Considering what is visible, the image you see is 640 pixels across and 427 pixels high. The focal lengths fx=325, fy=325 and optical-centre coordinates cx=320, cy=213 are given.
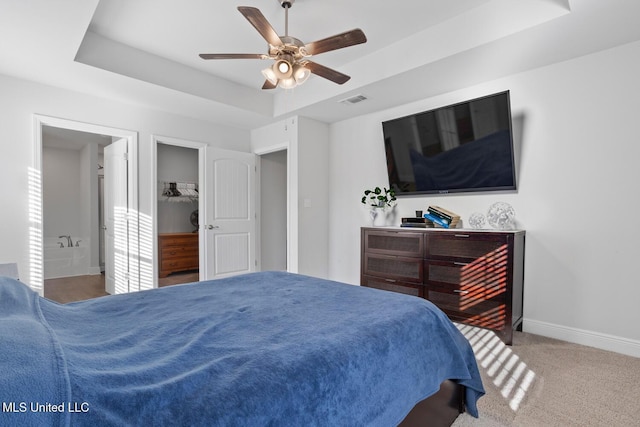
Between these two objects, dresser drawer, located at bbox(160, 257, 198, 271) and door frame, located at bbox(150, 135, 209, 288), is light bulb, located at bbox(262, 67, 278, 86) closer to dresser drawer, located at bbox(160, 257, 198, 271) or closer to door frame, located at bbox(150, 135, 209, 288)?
door frame, located at bbox(150, 135, 209, 288)

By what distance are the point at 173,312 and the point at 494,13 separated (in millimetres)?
3023

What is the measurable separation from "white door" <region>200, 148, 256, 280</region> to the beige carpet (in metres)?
3.32

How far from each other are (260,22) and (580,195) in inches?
114

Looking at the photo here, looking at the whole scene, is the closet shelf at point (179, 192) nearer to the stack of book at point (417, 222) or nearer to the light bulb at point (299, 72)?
the stack of book at point (417, 222)

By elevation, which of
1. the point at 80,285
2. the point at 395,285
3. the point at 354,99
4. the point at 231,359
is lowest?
the point at 80,285

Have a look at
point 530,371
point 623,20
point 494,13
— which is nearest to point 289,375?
point 530,371

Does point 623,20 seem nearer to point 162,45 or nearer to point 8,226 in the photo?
point 162,45

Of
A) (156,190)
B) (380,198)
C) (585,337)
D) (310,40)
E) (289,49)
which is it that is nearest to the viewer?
(289,49)

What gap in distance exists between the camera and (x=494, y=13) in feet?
8.25

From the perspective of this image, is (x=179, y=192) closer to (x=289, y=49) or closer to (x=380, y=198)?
(x=380, y=198)

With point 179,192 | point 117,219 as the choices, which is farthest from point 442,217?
point 179,192

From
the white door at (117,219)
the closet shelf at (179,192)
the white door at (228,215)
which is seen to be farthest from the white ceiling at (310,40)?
the closet shelf at (179,192)

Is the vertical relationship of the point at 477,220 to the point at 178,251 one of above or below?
above

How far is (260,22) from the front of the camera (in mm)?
1998
